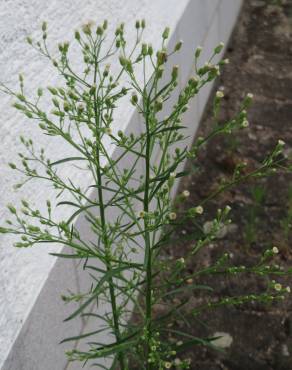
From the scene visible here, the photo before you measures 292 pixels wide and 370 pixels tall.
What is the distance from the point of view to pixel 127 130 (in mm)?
2564

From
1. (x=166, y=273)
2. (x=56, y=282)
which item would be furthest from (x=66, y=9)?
(x=166, y=273)

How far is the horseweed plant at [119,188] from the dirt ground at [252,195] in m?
0.13

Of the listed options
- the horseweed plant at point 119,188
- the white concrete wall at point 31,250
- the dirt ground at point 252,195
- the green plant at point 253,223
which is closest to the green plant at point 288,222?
the dirt ground at point 252,195

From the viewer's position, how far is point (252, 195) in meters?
3.53

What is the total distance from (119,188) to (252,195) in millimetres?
1610

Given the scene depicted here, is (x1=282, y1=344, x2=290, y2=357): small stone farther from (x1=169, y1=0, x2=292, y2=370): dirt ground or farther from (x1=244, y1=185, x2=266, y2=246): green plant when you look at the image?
(x1=244, y1=185, x2=266, y2=246): green plant

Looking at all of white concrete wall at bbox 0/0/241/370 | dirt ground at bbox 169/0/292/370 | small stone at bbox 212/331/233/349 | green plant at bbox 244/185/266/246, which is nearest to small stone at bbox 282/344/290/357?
dirt ground at bbox 169/0/292/370

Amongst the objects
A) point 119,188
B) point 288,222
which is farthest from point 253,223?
point 119,188

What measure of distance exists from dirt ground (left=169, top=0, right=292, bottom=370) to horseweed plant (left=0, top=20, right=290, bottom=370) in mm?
132

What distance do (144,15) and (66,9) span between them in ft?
2.61

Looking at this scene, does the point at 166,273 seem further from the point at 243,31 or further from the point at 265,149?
the point at 243,31

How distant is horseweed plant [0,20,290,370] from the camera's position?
1.47 m

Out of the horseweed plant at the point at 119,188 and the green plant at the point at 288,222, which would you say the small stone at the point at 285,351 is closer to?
the horseweed plant at the point at 119,188

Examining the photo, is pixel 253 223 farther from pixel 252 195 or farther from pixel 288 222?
pixel 252 195
